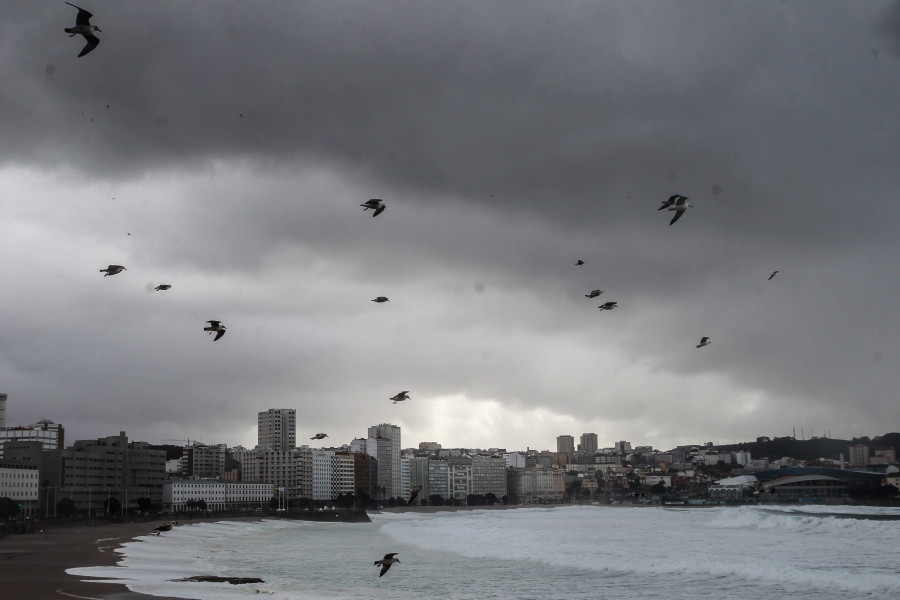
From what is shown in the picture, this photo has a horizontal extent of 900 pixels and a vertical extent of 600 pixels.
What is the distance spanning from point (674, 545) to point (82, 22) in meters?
51.5

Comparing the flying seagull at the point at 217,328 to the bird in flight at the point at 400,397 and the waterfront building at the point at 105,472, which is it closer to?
the bird in flight at the point at 400,397

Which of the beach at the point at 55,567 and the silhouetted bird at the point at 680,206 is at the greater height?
the silhouetted bird at the point at 680,206

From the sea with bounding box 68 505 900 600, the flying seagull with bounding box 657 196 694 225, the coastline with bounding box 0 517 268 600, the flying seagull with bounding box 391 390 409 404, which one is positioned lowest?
the sea with bounding box 68 505 900 600

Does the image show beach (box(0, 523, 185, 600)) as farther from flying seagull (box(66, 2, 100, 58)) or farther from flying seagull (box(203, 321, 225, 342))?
flying seagull (box(66, 2, 100, 58))

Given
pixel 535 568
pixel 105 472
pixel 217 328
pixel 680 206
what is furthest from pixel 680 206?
pixel 105 472

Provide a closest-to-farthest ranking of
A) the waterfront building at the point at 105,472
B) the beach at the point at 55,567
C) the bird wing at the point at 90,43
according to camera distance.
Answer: the bird wing at the point at 90,43, the beach at the point at 55,567, the waterfront building at the point at 105,472

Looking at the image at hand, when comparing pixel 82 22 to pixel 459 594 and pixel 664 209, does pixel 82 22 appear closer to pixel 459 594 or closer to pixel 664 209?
pixel 664 209

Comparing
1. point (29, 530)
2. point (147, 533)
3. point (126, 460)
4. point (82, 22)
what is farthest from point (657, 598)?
point (126, 460)

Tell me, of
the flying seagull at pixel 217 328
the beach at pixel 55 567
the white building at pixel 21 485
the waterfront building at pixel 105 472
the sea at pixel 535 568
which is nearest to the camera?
the flying seagull at pixel 217 328

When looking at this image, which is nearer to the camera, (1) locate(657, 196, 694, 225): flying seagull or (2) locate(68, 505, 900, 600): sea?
(1) locate(657, 196, 694, 225): flying seagull

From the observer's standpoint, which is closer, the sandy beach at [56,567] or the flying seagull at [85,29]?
the flying seagull at [85,29]

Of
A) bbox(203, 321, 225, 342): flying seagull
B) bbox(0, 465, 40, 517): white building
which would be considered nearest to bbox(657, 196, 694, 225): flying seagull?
bbox(203, 321, 225, 342): flying seagull

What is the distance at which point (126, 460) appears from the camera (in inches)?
6870

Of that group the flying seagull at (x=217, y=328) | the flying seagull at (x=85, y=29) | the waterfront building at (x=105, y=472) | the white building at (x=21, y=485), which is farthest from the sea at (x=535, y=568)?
the waterfront building at (x=105, y=472)
